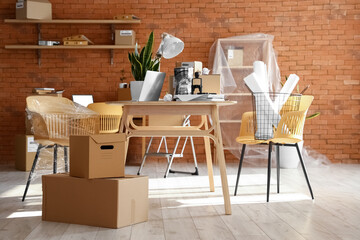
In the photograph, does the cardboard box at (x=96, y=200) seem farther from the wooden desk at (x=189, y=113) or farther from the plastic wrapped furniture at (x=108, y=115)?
the plastic wrapped furniture at (x=108, y=115)

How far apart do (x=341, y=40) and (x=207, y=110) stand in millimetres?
3983

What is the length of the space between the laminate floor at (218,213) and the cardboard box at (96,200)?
59 millimetres

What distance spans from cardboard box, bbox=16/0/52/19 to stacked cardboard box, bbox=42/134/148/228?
3.70 meters

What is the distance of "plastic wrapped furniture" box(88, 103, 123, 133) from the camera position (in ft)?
17.1

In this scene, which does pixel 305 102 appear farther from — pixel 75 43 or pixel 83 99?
pixel 75 43

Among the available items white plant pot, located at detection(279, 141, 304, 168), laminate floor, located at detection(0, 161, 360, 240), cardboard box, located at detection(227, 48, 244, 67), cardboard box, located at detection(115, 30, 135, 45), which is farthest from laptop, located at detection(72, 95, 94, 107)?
white plant pot, located at detection(279, 141, 304, 168)

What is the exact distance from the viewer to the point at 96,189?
2.68 m

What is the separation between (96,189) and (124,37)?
3.78m

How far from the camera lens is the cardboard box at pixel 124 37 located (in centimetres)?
615

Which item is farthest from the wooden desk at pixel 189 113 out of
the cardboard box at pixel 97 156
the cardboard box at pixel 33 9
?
the cardboard box at pixel 33 9

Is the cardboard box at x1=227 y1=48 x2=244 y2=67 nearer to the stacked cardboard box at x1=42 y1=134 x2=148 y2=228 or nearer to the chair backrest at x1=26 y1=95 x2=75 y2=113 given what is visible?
the chair backrest at x1=26 y1=95 x2=75 y2=113

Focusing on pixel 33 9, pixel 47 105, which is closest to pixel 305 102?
pixel 47 105

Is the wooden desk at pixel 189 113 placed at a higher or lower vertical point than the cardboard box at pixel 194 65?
lower

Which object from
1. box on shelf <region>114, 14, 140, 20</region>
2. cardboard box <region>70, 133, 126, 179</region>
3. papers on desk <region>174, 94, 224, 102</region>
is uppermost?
box on shelf <region>114, 14, 140, 20</region>
